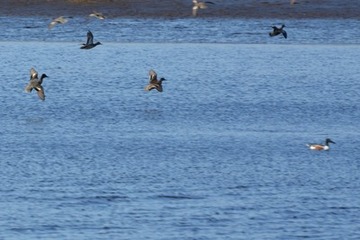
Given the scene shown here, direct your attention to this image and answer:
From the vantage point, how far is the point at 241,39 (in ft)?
109

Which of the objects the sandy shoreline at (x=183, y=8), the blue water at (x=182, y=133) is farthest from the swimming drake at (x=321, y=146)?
the sandy shoreline at (x=183, y=8)

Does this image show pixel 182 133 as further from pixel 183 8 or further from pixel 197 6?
pixel 183 8

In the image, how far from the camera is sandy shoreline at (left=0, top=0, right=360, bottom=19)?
35.0m

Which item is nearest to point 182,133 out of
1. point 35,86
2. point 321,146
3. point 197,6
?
point 321,146

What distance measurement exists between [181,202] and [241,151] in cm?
351

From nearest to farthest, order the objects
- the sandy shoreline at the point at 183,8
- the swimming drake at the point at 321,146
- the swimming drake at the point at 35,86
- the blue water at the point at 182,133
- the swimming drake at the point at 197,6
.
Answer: the blue water at the point at 182,133, the swimming drake at the point at 321,146, the swimming drake at the point at 35,86, the swimming drake at the point at 197,6, the sandy shoreline at the point at 183,8

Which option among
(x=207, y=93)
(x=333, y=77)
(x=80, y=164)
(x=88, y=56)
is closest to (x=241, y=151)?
(x=80, y=164)

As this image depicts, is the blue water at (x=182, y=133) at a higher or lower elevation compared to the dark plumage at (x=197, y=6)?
lower

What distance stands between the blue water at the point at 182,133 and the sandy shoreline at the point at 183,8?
51cm

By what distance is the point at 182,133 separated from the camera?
21047 millimetres

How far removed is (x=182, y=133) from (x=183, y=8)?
15.1m

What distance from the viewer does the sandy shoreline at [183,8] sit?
3497 centimetres

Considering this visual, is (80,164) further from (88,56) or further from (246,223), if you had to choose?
(88,56)

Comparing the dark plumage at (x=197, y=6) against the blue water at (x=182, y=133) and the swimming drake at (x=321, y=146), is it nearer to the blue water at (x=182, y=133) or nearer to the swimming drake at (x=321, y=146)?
the blue water at (x=182, y=133)
